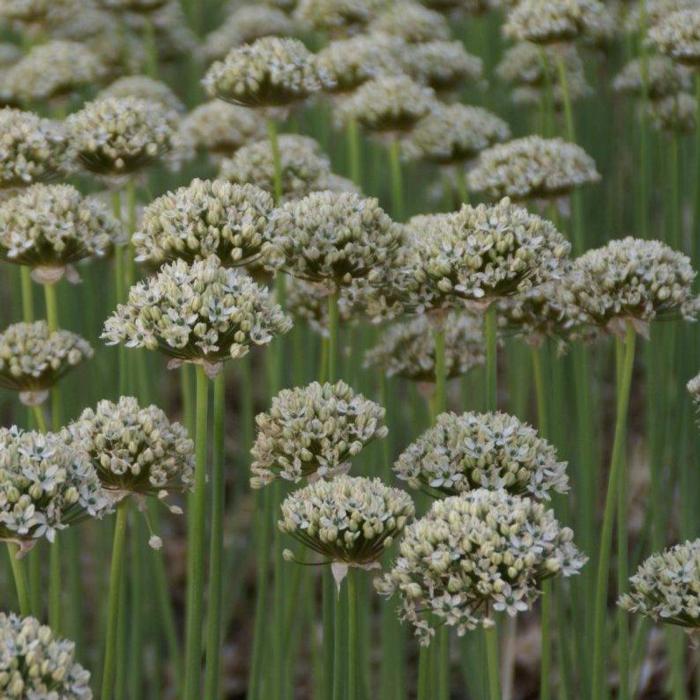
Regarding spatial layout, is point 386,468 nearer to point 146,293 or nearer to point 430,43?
point 146,293

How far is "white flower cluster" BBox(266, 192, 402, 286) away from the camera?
306 centimetres

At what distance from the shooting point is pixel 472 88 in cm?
652

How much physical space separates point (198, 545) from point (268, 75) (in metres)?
1.65

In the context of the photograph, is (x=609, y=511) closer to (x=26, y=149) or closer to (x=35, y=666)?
(x=35, y=666)

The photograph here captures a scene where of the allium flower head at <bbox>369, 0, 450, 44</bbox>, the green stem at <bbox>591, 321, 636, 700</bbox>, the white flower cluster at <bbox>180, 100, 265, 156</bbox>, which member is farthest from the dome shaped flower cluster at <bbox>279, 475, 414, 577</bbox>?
the allium flower head at <bbox>369, 0, 450, 44</bbox>

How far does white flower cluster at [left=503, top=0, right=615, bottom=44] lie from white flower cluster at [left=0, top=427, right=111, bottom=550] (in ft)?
9.06

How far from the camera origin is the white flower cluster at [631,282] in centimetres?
310

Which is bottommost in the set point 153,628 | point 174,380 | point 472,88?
point 153,628

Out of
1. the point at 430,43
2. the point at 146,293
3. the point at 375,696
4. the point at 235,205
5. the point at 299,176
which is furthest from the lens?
the point at 375,696

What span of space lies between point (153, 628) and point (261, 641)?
1.04 meters

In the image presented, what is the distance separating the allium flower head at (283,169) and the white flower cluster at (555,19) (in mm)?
991

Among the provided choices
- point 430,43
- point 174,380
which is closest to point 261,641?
point 430,43

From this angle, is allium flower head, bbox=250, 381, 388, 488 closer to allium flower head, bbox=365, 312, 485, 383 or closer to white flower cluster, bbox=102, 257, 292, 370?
white flower cluster, bbox=102, 257, 292, 370

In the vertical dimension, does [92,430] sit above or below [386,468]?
above
